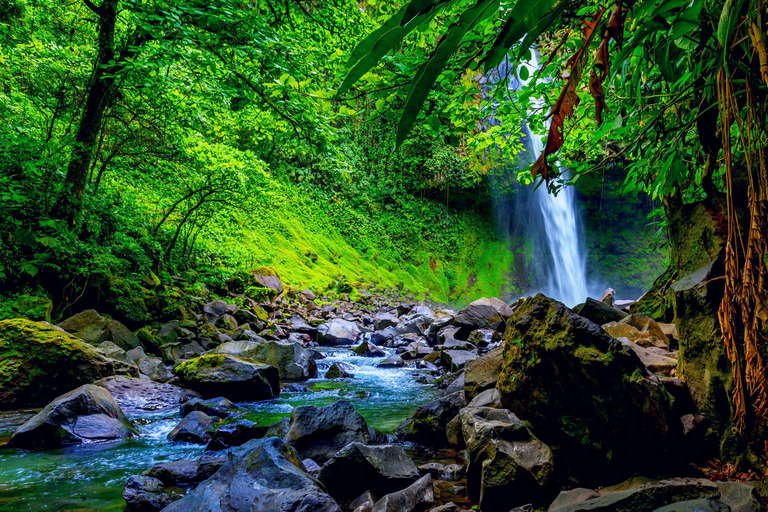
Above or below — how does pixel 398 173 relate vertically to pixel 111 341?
above

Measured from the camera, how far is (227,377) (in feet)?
21.8

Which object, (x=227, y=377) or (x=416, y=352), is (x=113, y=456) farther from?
(x=416, y=352)

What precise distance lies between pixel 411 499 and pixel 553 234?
28637 mm

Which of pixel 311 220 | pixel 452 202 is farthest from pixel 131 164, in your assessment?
pixel 452 202

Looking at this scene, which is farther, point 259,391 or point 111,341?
point 111,341

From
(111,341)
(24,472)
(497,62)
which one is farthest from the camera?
(111,341)

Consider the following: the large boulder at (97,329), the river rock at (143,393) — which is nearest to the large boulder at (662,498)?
the river rock at (143,393)

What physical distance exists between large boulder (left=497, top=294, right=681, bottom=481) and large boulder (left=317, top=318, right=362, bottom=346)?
9.28m

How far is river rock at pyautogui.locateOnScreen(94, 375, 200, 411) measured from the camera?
5902mm

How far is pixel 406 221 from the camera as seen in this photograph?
94.6 feet

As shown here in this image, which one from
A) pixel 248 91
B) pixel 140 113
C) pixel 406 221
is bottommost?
pixel 248 91

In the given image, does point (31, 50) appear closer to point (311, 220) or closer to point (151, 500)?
point (151, 500)

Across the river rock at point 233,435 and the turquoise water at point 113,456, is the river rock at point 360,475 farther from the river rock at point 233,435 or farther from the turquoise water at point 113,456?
the turquoise water at point 113,456

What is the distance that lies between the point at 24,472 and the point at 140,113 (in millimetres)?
6996
